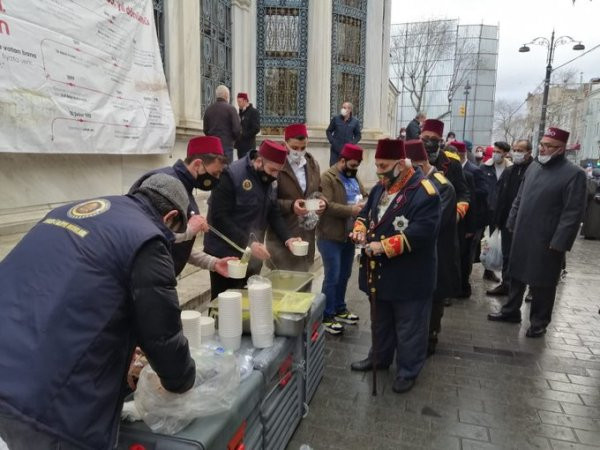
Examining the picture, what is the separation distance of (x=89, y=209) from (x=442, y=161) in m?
4.22

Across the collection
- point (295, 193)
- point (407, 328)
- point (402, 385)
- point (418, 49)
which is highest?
point (418, 49)

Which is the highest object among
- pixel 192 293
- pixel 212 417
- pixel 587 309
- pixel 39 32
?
pixel 39 32

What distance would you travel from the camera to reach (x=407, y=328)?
11.8 ft

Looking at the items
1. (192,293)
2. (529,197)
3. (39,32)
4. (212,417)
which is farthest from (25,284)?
(529,197)

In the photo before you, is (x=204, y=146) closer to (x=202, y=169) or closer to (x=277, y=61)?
(x=202, y=169)

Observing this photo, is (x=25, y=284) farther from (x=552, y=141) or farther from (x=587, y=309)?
(x=587, y=309)

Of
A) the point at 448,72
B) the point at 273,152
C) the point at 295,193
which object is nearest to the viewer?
the point at 273,152

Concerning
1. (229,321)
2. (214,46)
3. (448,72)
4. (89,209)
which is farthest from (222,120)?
(448,72)

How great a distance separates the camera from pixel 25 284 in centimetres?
156

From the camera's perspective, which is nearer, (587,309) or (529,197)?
(529,197)

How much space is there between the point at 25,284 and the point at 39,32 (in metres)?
3.52

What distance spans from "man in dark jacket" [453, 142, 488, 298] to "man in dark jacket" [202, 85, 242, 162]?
3.43 meters

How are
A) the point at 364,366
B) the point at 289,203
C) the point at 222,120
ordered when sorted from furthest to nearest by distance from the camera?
the point at 222,120 → the point at 289,203 → the point at 364,366

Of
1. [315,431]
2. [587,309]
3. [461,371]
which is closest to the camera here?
[315,431]
